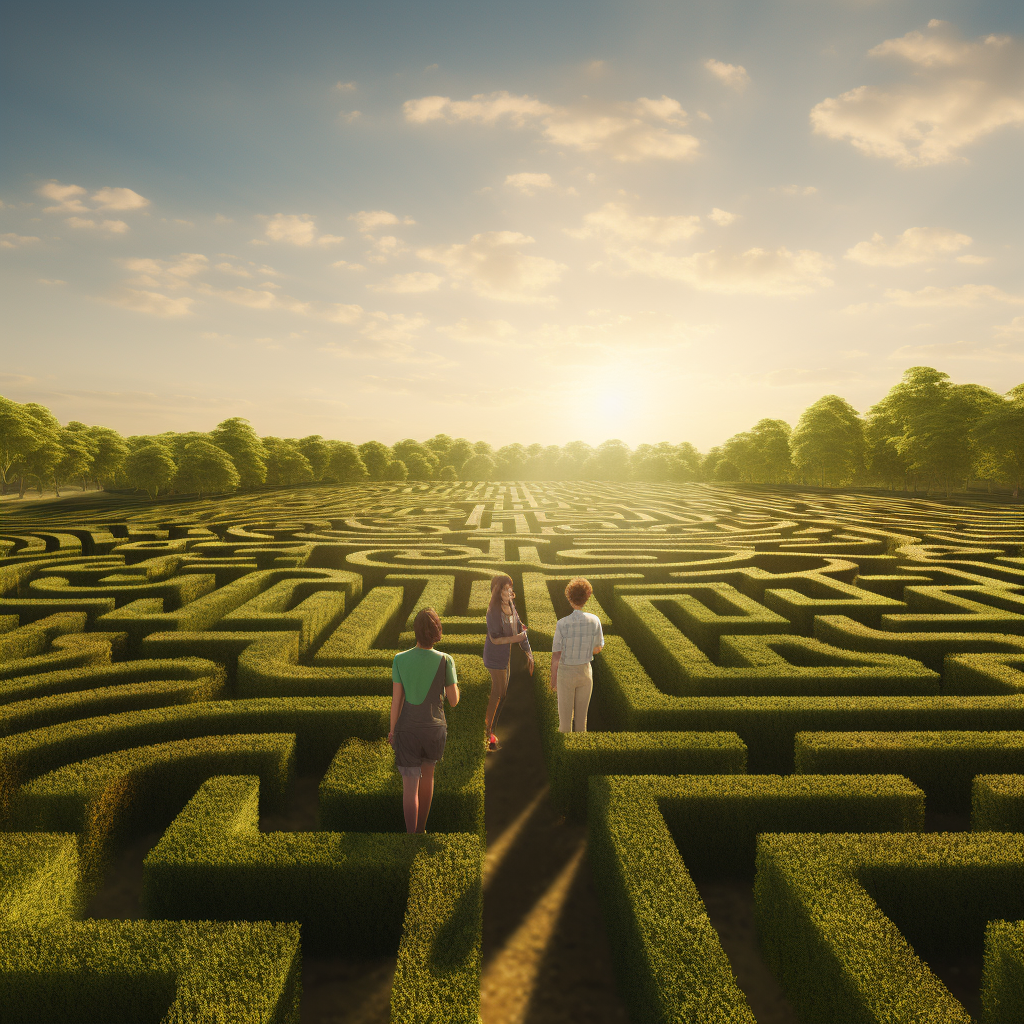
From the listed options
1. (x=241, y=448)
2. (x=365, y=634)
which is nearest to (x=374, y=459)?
(x=241, y=448)

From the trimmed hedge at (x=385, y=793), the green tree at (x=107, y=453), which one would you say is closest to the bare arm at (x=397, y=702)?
the trimmed hedge at (x=385, y=793)

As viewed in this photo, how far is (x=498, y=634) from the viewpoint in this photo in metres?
8.57

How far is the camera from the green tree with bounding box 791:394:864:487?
67.0 metres

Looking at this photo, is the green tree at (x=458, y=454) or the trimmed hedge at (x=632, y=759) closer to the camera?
the trimmed hedge at (x=632, y=759)

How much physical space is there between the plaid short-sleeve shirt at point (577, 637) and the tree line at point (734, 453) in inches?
2182

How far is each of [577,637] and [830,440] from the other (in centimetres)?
7063

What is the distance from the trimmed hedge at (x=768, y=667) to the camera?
29.7 ft

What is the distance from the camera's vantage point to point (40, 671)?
30.1 feet

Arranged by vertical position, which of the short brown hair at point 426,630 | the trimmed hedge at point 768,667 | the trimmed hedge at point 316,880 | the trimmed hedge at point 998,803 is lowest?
the trimmed hedge at point 316,880

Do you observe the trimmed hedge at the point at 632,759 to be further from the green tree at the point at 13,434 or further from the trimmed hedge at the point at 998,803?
the green tree at the point at 13,434

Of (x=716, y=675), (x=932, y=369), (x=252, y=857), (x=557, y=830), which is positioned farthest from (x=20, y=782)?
(x=932, y=369)

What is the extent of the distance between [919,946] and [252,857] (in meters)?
6.26

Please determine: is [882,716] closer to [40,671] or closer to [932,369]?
[40,671]

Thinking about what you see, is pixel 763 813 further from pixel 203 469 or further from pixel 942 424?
pixel 203 469
